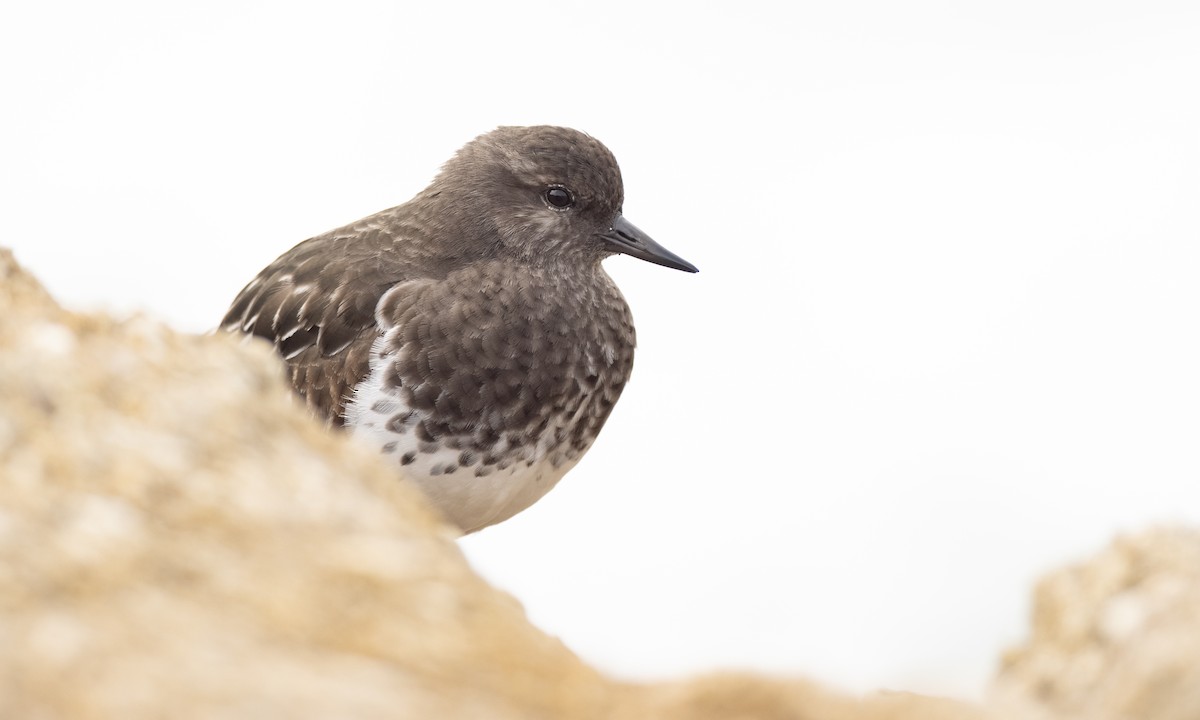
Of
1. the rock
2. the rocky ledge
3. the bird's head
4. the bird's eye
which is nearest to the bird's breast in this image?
the bird's head

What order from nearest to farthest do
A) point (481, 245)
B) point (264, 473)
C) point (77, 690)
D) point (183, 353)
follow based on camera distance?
point (77, 690)
point (264, 473)
point (183, 353)
point (481, 245)

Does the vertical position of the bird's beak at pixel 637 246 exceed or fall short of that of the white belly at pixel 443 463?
it exceeds it

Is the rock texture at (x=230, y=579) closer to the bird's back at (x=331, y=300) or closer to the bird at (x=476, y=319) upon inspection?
the bird at (x=476, y=319)

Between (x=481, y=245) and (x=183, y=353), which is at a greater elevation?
(x=481, y=245)

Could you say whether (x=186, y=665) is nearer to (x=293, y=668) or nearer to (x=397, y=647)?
(x=293, y=668)

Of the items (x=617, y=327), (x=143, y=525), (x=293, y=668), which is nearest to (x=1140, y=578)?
(x=293, y=668)

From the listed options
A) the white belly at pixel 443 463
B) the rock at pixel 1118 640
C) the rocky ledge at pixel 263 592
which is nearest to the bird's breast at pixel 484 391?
the white belly at pixel 443 463
